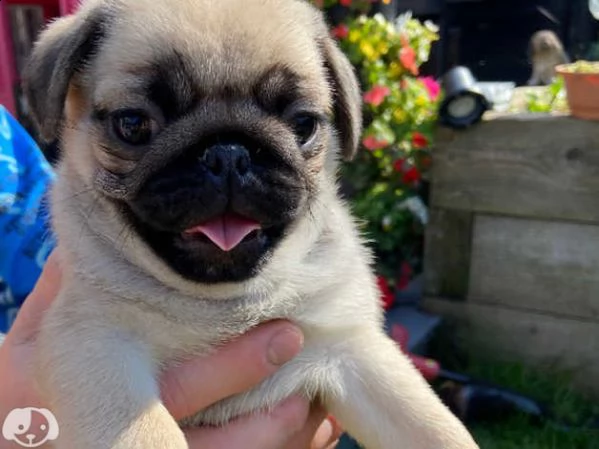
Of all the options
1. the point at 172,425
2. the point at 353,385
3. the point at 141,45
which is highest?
the point at 141,45

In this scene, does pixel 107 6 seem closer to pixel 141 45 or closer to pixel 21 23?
pixel 141 45

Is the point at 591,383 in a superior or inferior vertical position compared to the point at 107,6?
inferior

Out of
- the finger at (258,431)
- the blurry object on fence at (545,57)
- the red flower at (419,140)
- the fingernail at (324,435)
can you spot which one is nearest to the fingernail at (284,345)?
the finger at (258,431)

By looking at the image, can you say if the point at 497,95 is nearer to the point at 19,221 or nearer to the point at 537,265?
the point at 537,265

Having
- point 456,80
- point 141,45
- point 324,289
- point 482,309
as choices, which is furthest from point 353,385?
point 456,80

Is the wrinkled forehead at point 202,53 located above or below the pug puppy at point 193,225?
above

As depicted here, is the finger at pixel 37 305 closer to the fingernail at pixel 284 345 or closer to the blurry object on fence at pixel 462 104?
the fingernail at pixel 284 345
